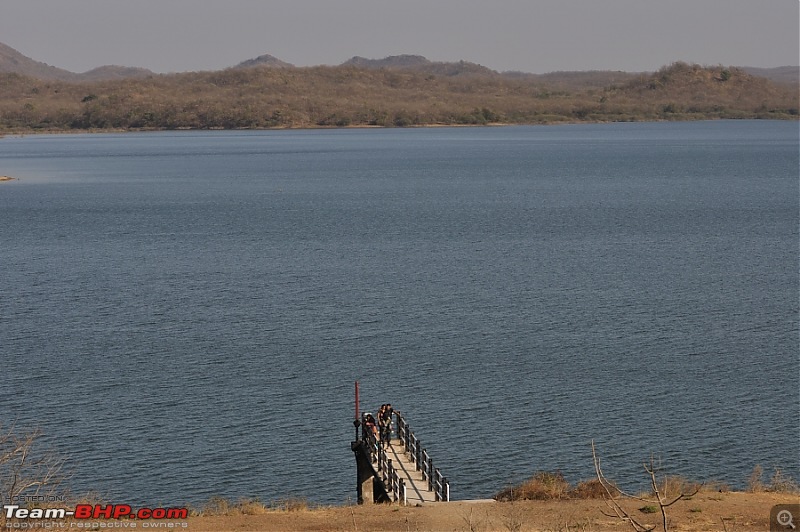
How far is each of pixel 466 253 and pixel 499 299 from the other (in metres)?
18.0

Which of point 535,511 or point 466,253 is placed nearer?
point 535,511

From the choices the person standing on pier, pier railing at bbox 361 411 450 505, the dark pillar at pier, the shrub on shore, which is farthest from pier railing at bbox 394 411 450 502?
the shrub on shore

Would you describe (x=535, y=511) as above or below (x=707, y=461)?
above

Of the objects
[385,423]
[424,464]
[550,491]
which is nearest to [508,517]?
[550,491]

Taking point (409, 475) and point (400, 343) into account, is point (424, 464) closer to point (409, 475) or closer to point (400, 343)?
point (409, 475)

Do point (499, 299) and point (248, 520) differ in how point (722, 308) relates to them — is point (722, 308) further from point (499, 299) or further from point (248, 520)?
point (248, 520)

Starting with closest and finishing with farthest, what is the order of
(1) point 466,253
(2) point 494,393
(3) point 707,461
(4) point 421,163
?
(3) point 707,461
(2) point 494,393
(1) point 466,253
(4) point 421,163

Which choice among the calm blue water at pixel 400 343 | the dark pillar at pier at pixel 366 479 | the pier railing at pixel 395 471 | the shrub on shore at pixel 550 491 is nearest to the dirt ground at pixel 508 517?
the shrub on shore at pixel 550 491

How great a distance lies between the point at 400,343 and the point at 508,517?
998 inches

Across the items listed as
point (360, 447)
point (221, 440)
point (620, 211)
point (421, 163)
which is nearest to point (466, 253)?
point (620, 211)

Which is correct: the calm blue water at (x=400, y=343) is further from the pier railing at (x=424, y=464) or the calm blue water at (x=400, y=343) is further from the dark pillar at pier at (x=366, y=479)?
the pier railing at (x=424, y=464)

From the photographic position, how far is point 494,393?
42.9 meters

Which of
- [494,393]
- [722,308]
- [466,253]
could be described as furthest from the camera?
[466,253]

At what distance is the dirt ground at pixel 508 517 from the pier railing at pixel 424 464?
1.14 meters
